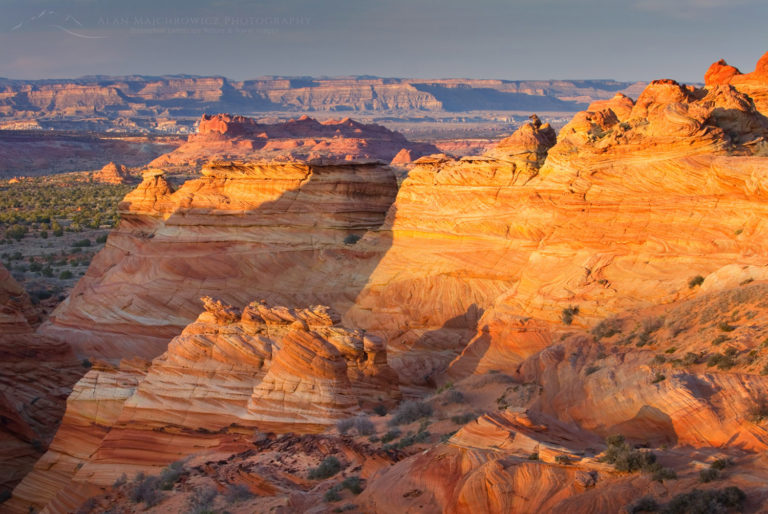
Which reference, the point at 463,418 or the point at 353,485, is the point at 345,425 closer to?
the point at 463,418

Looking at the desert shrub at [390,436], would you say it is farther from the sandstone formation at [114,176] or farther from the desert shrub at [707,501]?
the sandstone formation at [114,176]

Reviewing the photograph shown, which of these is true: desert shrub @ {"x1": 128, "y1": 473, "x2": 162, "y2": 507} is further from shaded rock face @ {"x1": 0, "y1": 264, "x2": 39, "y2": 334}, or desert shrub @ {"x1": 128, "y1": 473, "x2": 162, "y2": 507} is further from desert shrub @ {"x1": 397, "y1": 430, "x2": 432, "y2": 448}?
shaded rock face @ {"x1": 0, "y1": 264, "x2": 39, "y2": 334}

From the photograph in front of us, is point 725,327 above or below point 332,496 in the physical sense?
above

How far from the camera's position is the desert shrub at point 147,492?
17.5m

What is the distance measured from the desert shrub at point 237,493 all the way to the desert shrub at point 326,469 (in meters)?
1.26

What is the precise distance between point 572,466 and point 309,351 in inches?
373

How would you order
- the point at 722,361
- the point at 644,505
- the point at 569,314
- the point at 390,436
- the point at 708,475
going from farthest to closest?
the point at 569,314 < the point at 390,436 < the point at 722,361 < the point at 708,475 < the point at 644,505

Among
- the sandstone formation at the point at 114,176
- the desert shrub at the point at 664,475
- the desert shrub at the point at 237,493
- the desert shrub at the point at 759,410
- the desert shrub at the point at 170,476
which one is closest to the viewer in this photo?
the desert shrub at the point at 664,475

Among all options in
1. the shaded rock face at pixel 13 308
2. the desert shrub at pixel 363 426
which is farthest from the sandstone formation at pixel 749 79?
the shaded rock face at pixel 13 308

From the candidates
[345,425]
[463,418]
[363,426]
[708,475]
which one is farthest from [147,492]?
[708,475]

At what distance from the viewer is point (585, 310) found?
79.6 feet

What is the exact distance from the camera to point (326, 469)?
1648cm

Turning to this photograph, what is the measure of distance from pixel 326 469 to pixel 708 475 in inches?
303

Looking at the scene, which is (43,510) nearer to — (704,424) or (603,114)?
(704,424)
